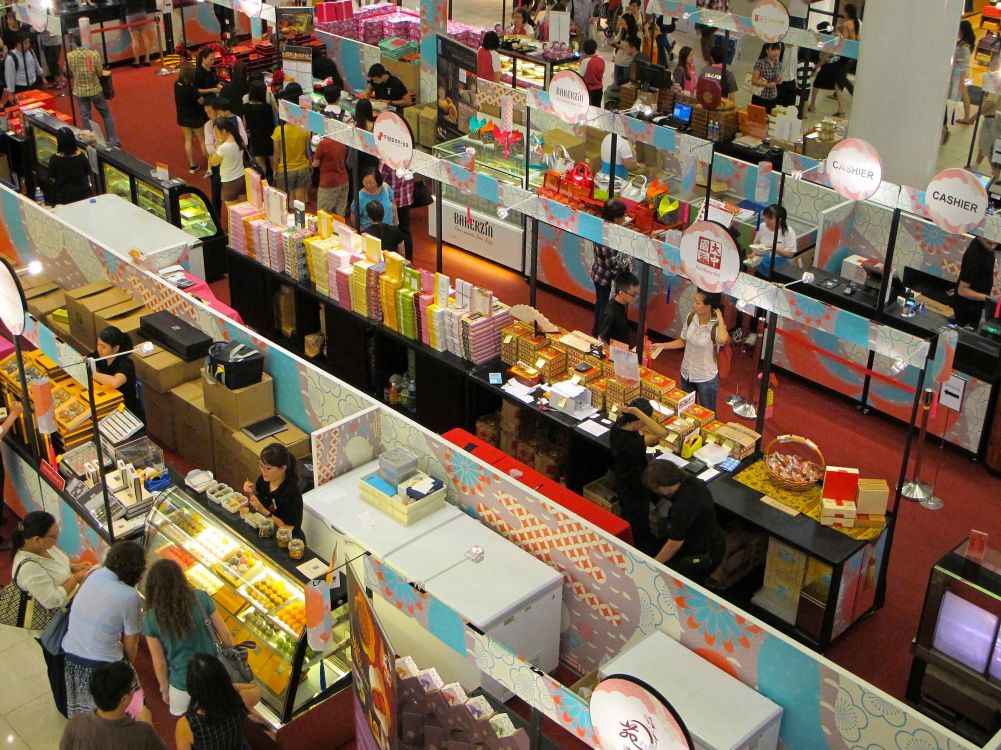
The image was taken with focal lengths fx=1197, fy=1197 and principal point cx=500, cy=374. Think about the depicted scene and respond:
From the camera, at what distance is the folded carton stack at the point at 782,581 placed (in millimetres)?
7711

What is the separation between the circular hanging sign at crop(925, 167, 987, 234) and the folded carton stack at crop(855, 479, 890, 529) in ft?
10.5

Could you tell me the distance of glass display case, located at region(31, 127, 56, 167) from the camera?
13812 mm

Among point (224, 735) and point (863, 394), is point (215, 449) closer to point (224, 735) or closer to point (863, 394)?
point (224, 735)

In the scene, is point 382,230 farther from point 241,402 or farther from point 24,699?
point 24,699

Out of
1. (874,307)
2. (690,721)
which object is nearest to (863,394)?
(874,307)

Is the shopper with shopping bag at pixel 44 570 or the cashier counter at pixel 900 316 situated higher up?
the cashier counter at pixel 900 316

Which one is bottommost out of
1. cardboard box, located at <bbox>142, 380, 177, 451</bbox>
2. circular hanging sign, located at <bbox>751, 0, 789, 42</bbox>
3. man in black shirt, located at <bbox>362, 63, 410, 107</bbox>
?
cardboard box, located at <bbox>142, 380, 177, 451</bbox>

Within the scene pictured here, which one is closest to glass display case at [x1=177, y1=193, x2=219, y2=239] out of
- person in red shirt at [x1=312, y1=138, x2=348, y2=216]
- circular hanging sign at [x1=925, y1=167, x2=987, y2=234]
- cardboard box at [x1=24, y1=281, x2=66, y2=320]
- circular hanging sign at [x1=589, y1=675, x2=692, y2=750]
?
person in red shirt at [x1=312, y1=138, x2=348, y2=216]

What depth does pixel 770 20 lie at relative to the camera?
15328 millimetres

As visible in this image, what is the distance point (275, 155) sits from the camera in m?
14.1

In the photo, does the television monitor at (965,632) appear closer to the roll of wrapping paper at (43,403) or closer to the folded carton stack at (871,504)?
the folded carton stack at (871,504)

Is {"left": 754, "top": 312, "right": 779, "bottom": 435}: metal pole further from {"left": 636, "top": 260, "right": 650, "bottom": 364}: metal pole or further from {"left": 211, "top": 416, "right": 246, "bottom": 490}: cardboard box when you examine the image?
{"left": 211, "top": 416, "right": 246, "bottom": 490}: cardboard box

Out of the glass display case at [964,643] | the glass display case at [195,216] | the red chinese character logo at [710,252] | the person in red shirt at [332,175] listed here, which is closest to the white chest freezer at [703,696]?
the glass display case at [964,643]

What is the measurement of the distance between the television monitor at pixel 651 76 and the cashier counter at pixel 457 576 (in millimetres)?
9516
